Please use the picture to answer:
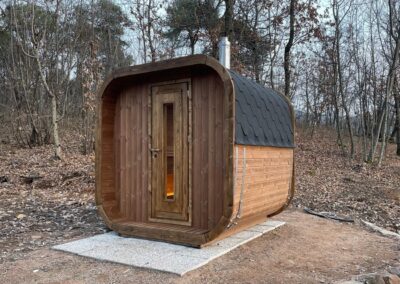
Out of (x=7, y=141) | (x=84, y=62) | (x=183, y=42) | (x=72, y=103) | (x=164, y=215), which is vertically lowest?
(x=164, y=215)

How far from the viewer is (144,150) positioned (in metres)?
5.65

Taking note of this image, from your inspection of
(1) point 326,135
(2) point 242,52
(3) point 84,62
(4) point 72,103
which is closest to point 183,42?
(2) point 242,52

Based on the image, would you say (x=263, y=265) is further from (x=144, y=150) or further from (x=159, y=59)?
(x=159, y=59)

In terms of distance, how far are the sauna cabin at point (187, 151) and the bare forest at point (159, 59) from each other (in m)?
3.25

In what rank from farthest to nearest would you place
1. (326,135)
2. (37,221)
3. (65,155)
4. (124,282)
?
(326,135)
(65,155)
(37,221)
(124,282)

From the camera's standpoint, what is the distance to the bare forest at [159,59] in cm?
1051

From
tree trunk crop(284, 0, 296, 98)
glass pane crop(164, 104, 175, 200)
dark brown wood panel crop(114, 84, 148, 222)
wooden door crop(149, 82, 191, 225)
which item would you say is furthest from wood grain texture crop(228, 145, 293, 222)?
tree trunk crop(284, 0, 296, 98)

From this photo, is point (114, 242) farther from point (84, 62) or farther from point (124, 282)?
point (84, 62)

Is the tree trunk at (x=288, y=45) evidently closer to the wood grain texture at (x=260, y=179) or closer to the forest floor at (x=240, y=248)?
the forest floor at (x=240, y=248)

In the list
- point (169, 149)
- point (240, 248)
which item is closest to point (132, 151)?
point (169, 149)

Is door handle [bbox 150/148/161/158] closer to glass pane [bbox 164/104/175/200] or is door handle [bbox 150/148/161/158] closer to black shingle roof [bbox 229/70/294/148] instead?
glass pane [bbox 164/104/175/200]

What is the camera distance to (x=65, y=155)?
42.1 feet

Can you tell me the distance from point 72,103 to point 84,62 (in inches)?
161

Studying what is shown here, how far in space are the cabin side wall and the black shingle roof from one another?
30cm
